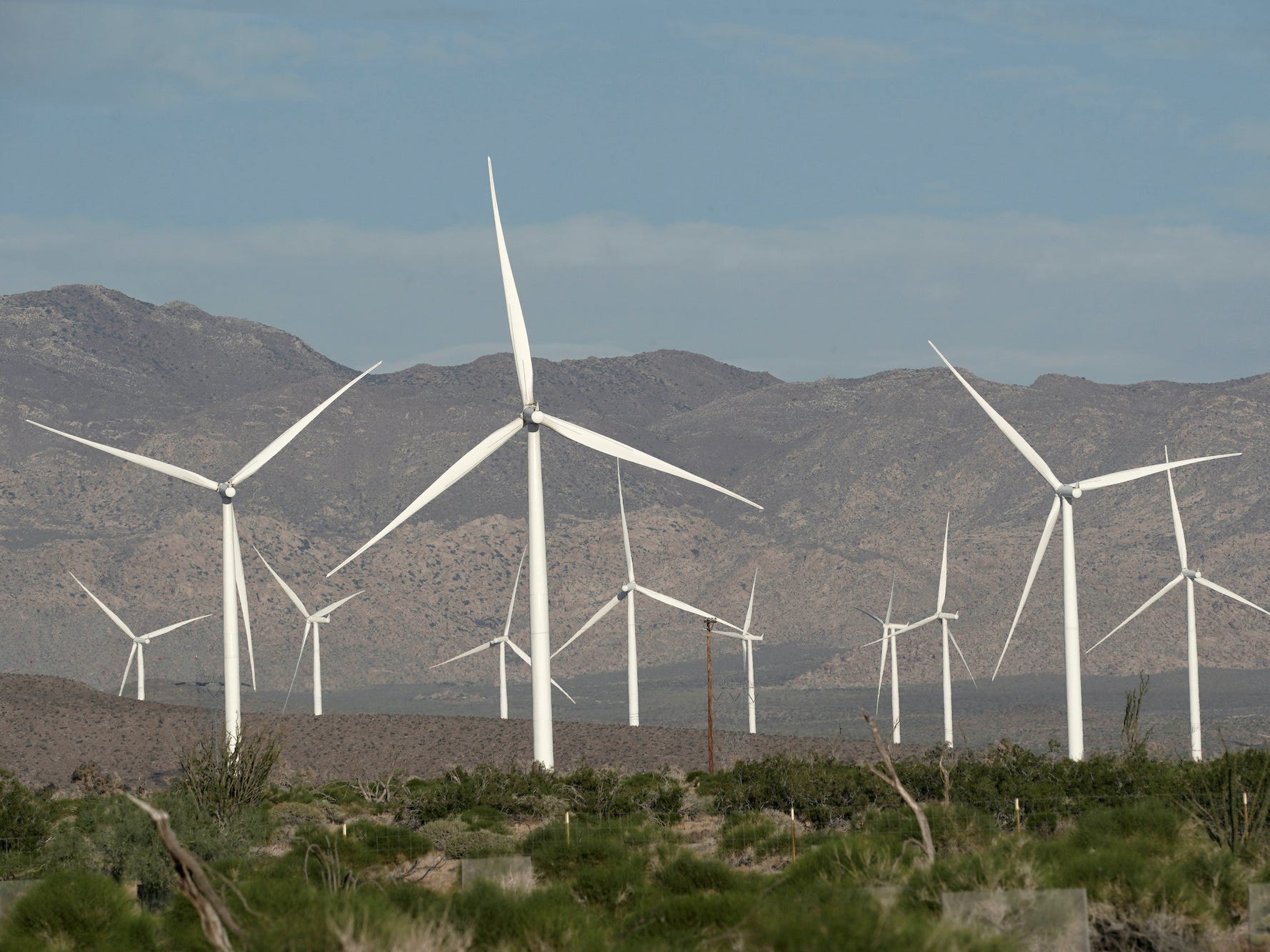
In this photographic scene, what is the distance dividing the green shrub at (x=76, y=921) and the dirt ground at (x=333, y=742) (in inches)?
1524

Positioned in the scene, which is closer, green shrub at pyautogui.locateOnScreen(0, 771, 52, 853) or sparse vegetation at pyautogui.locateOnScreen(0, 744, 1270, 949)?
sparse vegetation at pyautogui.locateOnScreen(0, 744, 1270, 949)

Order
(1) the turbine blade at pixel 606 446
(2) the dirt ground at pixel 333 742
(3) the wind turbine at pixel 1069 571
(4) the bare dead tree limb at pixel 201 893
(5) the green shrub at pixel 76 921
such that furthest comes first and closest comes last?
(2) the dirt ground at pixel 333 742, (3) the wind turbine at pixel 1069 571, (1) the turbine blade at pixel 606 446, (5) the green shrub at pixel 76 921, (4) the bare dead tree limb at pixel 201 893

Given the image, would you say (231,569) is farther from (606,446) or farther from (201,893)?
(201,893)

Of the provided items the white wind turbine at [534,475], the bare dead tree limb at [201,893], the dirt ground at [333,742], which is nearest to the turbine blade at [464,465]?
the white wind turbine at [534,475]

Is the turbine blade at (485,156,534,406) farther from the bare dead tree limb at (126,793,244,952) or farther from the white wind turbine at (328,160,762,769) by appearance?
the bare dead tree limb at (126,793,244,952)

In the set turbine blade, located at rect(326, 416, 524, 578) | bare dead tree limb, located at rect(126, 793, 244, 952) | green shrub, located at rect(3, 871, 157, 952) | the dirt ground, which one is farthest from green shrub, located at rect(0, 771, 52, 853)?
the dirt ground

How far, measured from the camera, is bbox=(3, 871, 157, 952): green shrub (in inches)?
880

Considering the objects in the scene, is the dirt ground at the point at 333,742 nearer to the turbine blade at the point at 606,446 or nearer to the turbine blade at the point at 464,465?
the turbine blade at the point at 606,446

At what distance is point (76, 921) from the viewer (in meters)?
22.8

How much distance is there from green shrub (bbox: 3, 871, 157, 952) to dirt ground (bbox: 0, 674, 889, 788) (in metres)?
38.7

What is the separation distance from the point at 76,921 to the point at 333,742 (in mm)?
47515

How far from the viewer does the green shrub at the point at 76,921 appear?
22344 millimetres

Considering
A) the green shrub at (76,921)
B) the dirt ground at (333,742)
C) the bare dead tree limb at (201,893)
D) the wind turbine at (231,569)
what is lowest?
the dirt ground at (333,742)

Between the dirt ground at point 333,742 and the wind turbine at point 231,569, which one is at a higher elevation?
the wind turbine at point 231,569
